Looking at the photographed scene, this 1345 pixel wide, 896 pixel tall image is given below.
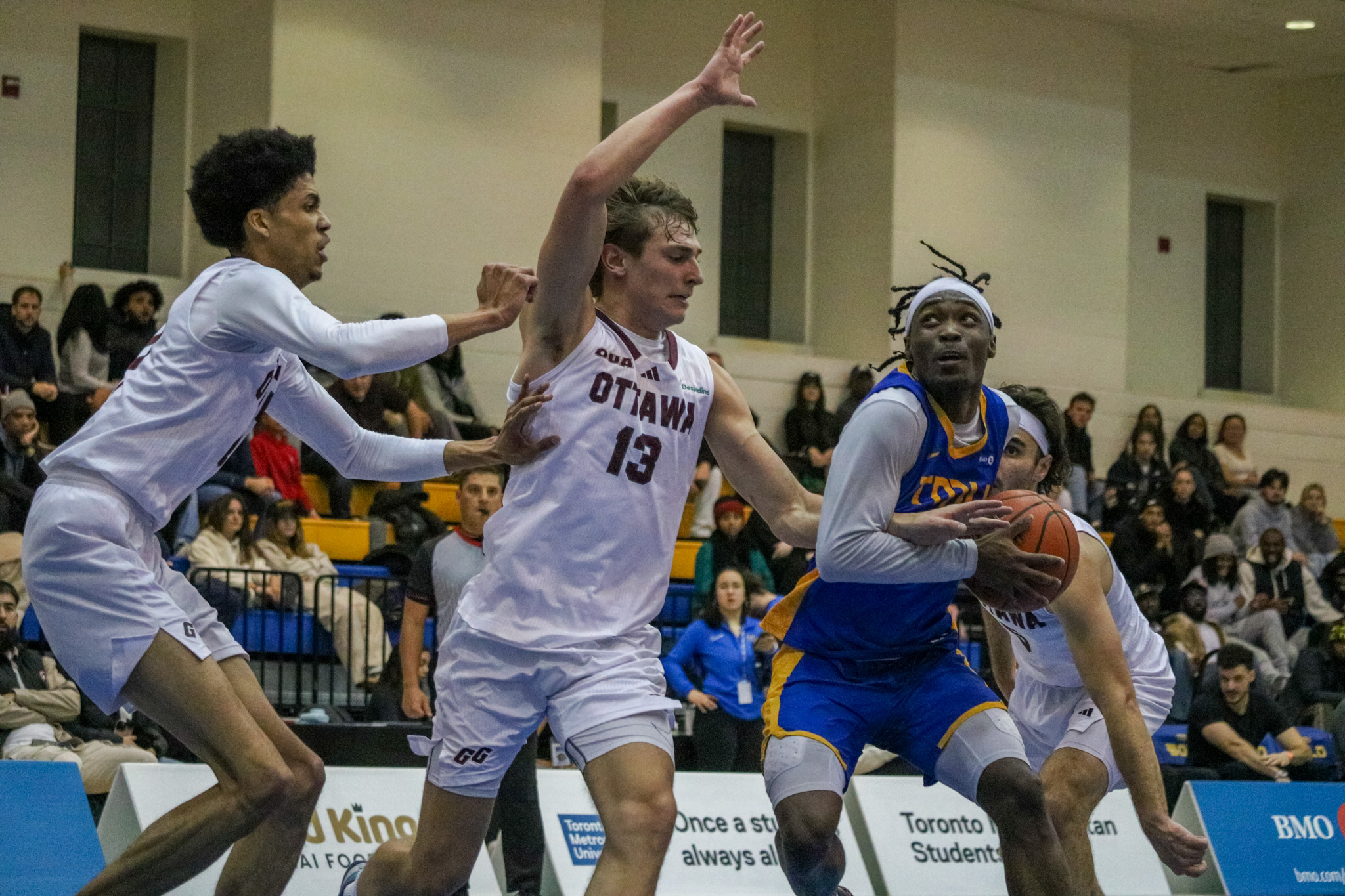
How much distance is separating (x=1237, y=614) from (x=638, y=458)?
11641 millimetres

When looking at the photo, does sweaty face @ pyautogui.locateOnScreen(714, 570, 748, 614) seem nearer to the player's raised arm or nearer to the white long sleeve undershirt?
the white long sleeve undershirt

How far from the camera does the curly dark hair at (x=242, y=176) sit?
4.93 metres

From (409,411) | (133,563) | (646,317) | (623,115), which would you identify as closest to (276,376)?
(133,563)

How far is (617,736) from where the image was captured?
440cm

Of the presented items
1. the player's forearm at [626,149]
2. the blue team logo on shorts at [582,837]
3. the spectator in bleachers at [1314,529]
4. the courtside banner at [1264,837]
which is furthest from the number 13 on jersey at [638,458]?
the spectator in bleachers at [1314,529]

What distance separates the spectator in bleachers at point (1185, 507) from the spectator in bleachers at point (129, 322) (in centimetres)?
924

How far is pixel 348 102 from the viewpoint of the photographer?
1540 cm

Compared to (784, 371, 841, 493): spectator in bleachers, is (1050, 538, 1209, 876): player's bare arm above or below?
below

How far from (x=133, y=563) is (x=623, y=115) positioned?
13.8 meters

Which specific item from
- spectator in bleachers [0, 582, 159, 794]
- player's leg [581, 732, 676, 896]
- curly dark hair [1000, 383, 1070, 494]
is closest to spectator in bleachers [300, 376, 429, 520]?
spectator in bleachers [0, 582, 159, 794]

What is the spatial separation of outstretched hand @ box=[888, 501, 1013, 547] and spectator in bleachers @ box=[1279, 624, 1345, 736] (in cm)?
953

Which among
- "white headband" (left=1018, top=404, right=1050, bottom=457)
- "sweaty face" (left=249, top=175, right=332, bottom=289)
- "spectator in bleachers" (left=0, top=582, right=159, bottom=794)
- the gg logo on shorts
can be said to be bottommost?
"spectator in bleachers" (left=0, top=582, right=159, bottom=794)

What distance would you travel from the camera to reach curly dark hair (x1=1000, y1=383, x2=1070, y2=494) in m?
5.79

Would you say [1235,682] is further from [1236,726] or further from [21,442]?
[21,442]
